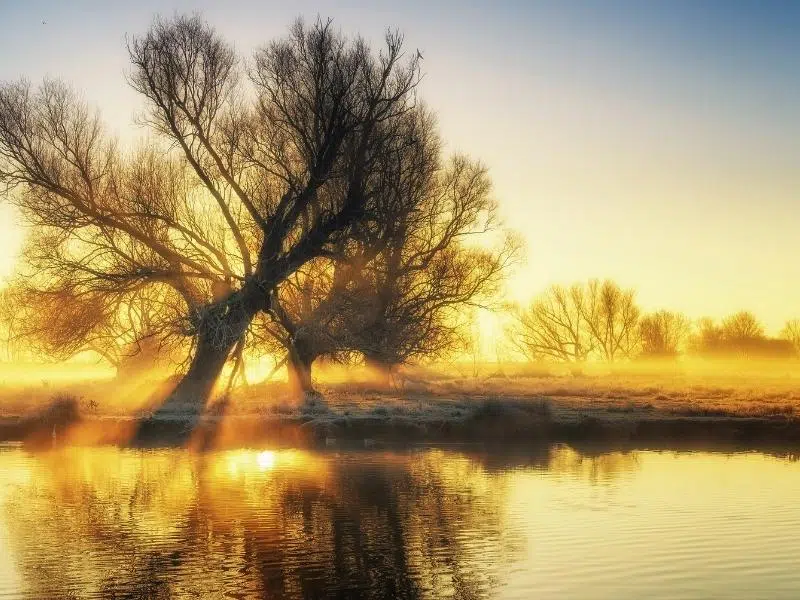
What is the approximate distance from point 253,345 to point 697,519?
2093cm

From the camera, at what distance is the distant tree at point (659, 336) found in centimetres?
9100

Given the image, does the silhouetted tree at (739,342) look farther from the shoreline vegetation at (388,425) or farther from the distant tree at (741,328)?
the shoreline vegetation at (388,425)

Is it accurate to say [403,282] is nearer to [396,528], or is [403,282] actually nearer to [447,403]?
[447,403]

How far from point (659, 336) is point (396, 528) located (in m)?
81.3

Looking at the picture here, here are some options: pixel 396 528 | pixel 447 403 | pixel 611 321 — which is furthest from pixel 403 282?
pixel 611 321

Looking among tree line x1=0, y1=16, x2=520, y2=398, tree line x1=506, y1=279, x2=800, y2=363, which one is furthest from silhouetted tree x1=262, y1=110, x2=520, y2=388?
tree line x1=506, y1=279, x2=800, y2=363

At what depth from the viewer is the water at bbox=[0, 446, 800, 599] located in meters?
11.4

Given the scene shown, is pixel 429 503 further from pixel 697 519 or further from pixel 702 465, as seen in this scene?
pixel 702 465

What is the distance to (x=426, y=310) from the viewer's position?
124 feet

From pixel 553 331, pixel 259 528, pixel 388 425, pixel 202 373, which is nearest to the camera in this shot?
pixel 259 528

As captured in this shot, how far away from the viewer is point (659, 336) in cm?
9256

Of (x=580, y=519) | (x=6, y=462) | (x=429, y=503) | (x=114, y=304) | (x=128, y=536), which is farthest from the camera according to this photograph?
(x=114, y=304)

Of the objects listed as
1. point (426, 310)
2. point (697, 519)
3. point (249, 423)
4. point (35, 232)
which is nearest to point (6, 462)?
point (249, 423)

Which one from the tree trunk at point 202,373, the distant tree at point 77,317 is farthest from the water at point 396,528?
the tree trunk at point 202,373
